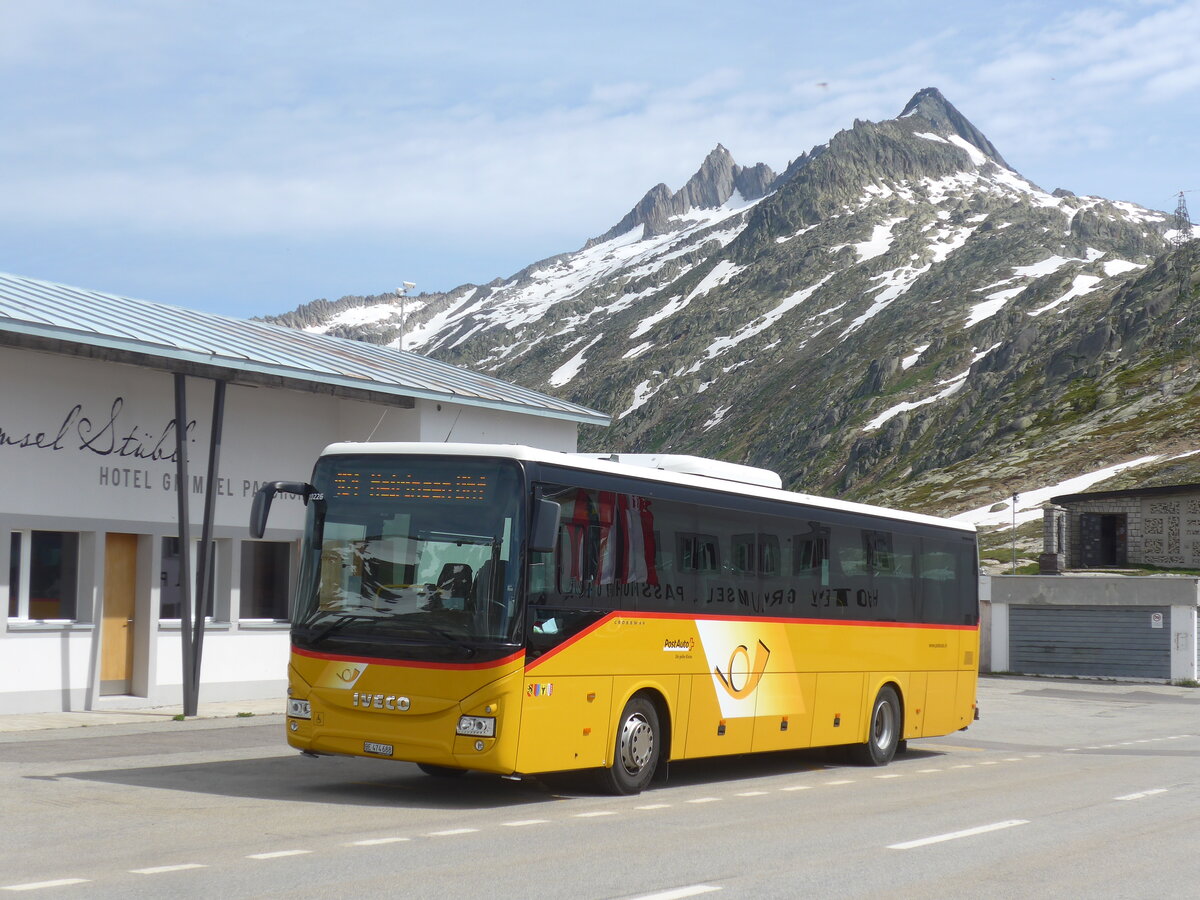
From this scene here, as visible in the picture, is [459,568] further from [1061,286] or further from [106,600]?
[1061,286]

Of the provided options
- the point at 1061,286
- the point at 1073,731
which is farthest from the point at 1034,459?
the point at 1073,731

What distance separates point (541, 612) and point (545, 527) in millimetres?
729

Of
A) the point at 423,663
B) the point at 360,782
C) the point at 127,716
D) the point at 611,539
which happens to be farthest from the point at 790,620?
the point at 127,716

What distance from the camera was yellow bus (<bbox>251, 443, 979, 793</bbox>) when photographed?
1141 centimetres

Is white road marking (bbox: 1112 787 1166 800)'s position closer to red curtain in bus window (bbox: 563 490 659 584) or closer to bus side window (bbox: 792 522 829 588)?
bus side window (bbox: 792 522 829 588)

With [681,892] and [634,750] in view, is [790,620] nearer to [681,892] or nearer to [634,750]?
[634,750]

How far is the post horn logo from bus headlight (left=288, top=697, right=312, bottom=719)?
395 cm

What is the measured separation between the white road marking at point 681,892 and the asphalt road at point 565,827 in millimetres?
23

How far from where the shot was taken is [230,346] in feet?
68.6

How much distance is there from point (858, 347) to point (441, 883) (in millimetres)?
164604

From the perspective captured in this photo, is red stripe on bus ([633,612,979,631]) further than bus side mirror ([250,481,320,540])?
Yes

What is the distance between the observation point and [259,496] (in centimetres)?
1195

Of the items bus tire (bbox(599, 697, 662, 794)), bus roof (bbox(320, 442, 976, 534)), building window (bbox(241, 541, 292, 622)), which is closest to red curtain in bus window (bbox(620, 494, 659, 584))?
bus roof (bbox(320, 442, 976, 534))

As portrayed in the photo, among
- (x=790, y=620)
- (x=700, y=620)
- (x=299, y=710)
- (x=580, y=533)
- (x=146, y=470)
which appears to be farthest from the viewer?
(x=146, y=470)
